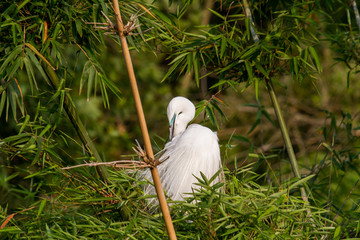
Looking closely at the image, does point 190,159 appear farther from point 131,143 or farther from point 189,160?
point 131,143

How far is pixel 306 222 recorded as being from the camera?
1.37 metres

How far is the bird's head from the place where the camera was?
163 cm

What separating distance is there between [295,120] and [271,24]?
2061mm

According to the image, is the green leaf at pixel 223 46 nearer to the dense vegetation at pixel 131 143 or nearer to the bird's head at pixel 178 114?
the dense vegetation at pixel 131 143

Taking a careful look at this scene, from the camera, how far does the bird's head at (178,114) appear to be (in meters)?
1.63

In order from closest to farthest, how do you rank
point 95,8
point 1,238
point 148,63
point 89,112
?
1. point 1,238
2. point 95,8
3. point 89,112
4. point 148,63

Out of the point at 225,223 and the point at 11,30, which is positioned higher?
the point at 11,30

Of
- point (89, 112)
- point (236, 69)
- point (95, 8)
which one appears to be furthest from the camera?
point (89, 112)

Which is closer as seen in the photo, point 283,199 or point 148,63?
point 283,199

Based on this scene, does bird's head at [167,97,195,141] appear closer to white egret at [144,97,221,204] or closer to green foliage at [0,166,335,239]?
white egret at [144,97,221,204]

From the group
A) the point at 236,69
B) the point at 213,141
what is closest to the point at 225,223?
the point at 213,141

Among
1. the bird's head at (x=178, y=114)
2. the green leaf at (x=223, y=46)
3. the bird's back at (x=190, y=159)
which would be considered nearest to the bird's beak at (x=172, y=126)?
the bird's head at (x=178, y=114)

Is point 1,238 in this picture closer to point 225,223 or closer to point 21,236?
point 21,236

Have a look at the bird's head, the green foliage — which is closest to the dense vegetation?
the green foliage
